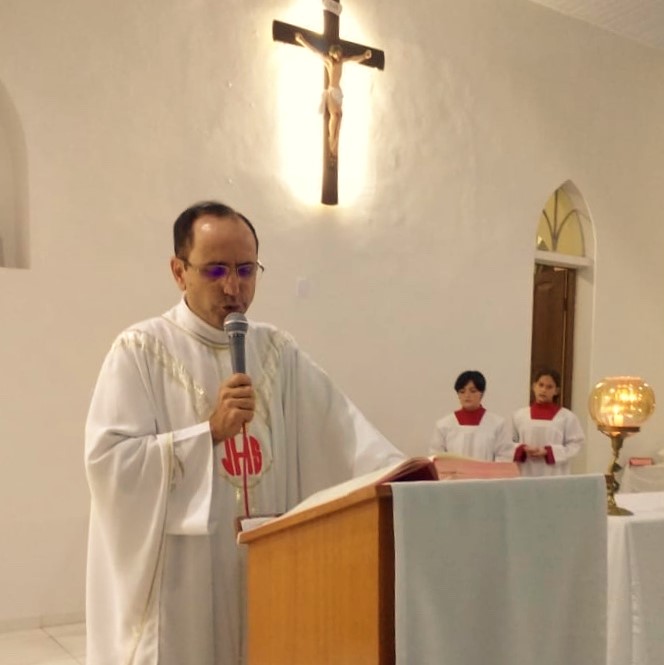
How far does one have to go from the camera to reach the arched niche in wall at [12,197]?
182 inches

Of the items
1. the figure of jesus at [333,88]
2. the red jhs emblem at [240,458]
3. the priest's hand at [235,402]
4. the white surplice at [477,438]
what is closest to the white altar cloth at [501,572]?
the priest's hand at [235,402]

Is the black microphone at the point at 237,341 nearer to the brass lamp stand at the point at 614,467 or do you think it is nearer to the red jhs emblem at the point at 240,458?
the red jhs emblem at the point at 240,458

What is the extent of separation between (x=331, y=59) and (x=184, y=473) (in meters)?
4.41

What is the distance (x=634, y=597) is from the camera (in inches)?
102

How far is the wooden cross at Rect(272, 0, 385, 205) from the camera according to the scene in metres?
5.66

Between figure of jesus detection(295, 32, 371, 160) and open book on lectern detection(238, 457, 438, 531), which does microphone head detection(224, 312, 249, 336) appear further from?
figure of jesus detection(295, 32, 371, 160)

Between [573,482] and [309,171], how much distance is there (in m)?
4.54

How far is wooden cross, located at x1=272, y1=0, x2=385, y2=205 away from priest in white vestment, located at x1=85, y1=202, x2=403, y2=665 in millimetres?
3541

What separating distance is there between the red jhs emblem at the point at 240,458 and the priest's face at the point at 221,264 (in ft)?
1.21

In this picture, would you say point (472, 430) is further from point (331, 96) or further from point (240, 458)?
point (240, 458)

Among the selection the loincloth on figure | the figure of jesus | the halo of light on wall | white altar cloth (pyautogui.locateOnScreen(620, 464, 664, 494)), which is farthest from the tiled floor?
white altar cloth (pyautogui.locateOnScreen(620, 464, 664, 494))

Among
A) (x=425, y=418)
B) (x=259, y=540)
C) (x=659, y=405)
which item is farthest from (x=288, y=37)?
(x=659, y=405)

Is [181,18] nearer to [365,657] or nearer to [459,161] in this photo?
[459,161]

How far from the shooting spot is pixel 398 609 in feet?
4.18
